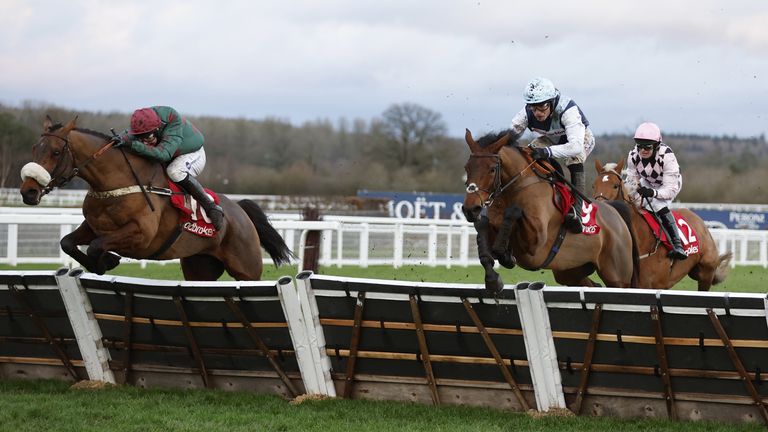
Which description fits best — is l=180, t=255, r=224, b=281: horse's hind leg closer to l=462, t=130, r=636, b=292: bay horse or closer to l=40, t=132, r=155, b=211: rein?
Answer: l=40, t=132, r=155, b=211: rein

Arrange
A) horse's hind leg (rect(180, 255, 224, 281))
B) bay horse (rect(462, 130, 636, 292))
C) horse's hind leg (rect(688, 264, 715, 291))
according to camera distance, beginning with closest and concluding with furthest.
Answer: bay horse (rect(462, 130, 636, 292)), horse's hind leg (rect(180, 255, 224, 281)), horse's hind leg (rect(688, 264, 715, 291))

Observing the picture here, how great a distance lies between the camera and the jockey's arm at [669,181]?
27.7ft

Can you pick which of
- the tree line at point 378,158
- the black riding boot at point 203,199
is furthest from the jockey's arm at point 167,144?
the tree line at point 378,158

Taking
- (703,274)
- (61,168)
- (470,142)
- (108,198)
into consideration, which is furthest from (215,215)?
(703,274)

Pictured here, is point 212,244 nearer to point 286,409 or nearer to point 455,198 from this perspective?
point 286,409

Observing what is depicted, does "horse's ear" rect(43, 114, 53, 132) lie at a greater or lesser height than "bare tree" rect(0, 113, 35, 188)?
greater

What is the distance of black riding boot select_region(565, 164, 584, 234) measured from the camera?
7352 millimetres

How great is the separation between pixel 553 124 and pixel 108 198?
11.7ft

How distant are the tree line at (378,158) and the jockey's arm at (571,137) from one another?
63.7 feet

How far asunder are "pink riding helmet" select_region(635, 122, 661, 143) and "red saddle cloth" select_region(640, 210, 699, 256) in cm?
67

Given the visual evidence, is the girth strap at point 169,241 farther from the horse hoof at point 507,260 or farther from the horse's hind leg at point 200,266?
the horse hoof at point 507,260

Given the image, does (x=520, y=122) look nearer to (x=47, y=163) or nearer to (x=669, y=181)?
(x=669, y=181)

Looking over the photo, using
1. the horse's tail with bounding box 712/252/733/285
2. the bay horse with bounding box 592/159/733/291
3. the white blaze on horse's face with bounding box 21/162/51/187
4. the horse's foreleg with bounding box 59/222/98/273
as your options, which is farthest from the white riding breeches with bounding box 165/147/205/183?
the horse's tail with bounding box 712/252/733/285

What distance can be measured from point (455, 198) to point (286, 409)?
79.9 feet
